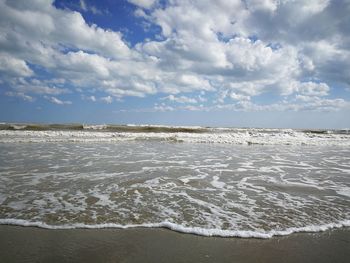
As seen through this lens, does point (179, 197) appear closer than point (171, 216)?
No

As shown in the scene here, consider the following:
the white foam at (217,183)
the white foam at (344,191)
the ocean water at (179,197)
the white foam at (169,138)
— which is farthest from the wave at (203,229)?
the white foam at (169,138)

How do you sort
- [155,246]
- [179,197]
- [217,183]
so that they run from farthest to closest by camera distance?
[217,183] → [179,197] → [155,246]

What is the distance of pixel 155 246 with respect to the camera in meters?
3.86

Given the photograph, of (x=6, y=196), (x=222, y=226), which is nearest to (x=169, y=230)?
(x=222, y=226)

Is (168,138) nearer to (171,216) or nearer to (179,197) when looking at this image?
(179,197)

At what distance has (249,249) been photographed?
3811 millimetres

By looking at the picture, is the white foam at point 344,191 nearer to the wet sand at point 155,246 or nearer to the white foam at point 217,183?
the wet sand at point 155,246

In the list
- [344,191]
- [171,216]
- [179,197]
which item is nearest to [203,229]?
[171,216]

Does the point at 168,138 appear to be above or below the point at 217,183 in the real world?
above

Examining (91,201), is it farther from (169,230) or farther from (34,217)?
(169,230)

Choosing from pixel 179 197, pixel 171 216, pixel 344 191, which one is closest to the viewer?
pixel 171 216

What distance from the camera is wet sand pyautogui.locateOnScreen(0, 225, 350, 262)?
11.5ft

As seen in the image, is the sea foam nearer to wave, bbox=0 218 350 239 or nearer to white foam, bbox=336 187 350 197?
white foam, bbox=336 187 350 197

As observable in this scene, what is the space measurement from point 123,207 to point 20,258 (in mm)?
2232
